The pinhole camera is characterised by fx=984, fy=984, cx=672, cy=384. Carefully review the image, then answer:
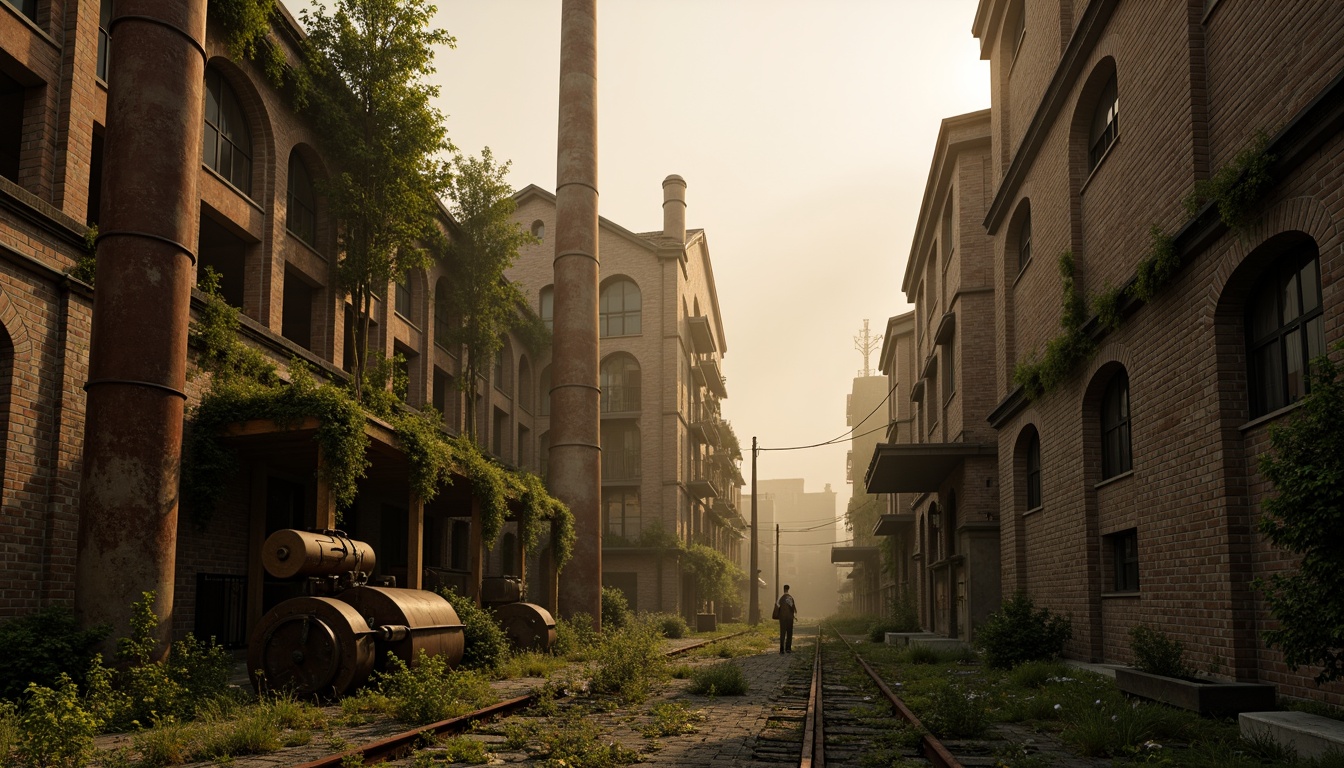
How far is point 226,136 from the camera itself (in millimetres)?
16344

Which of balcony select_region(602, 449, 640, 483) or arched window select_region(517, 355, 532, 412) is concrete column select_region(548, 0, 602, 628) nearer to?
arched window select_region(517, 355, 532, 412)

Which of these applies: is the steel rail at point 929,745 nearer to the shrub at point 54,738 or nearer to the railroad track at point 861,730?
the railroad track at point 861,730

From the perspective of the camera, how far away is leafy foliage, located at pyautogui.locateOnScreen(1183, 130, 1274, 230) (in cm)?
853

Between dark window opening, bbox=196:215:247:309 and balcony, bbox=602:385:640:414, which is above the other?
balcony, bbox=602:385:640:414

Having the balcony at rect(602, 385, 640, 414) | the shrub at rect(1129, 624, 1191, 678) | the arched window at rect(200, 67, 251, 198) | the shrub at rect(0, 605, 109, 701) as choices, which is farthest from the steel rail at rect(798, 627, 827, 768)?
the balcony at rect(602, 385, 640, 414)

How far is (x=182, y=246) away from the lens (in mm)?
10430

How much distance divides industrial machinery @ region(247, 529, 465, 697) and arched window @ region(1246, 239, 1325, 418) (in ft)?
30.7

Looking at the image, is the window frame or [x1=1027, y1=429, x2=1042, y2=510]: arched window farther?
[x1=1027, y1=429, x2=1042, y2=510]: arched window

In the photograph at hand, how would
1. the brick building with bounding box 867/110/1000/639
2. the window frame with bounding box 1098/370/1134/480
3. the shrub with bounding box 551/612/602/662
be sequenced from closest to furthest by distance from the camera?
the window frame with bounding box 1098/370/1134/480 < the shrub with bounding box 551/612/602/662 < the brick building with bounding box 867/110/1000/639

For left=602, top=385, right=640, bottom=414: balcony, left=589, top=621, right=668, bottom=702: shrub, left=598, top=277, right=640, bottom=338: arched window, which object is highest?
left=598, top=277, right=640, bottom=338: arched window

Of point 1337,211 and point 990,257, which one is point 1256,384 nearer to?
point 1337,211

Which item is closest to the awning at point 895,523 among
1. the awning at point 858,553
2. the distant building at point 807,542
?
the awning at point 858,553

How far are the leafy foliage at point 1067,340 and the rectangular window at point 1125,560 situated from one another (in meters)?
2.62

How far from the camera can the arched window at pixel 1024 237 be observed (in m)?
19.2
